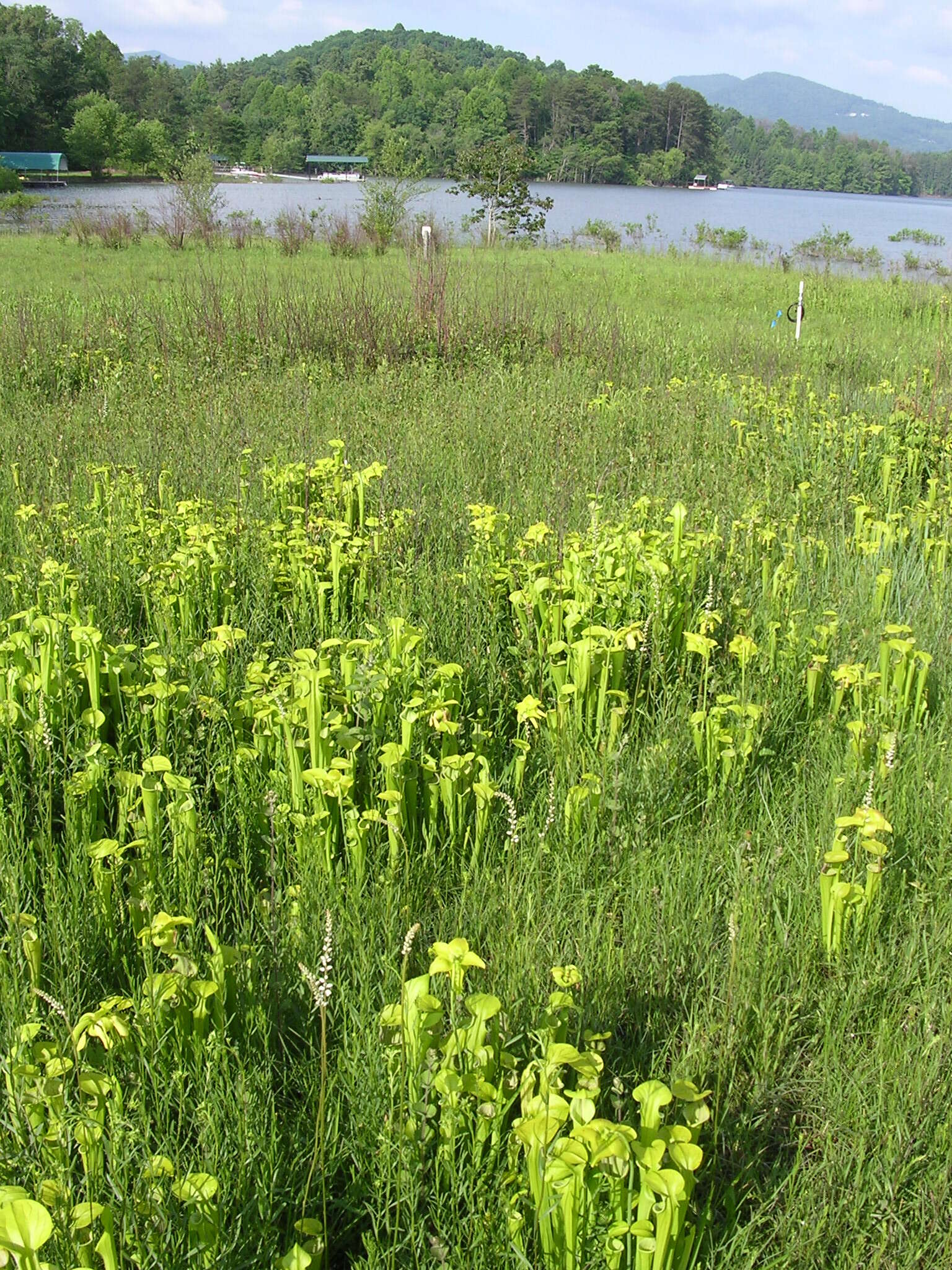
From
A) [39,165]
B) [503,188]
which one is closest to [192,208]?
[503,188]

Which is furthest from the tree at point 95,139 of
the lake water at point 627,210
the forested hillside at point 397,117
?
the lake water at point 627,210

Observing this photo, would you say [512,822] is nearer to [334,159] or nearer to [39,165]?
[39,165]

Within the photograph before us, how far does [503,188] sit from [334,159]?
58.6 m

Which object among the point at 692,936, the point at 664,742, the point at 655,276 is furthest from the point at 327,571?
the point at 655,276

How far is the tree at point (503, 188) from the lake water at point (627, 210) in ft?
2.60

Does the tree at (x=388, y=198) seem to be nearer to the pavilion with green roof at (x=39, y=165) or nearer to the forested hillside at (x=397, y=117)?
the forested hillside at (x=397, y=117)

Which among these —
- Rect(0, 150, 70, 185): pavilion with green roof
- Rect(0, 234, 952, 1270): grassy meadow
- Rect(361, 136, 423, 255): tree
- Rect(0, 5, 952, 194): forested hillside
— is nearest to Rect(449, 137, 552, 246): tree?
Rect(361, 136, 423, 255): tree

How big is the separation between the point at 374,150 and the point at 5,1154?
7599 centimetres

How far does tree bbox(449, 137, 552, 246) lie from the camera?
24.3 metres

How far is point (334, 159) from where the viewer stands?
75.0 m

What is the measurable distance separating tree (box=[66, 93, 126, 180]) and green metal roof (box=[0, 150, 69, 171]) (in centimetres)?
120

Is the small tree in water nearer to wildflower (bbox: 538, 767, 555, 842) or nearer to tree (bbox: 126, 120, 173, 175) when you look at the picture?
wildflower (bbox: 538, 767, 555, 842)

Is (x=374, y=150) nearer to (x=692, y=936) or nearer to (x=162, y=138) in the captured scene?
(x=162, y=138)

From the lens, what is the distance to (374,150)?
68.0 meters
